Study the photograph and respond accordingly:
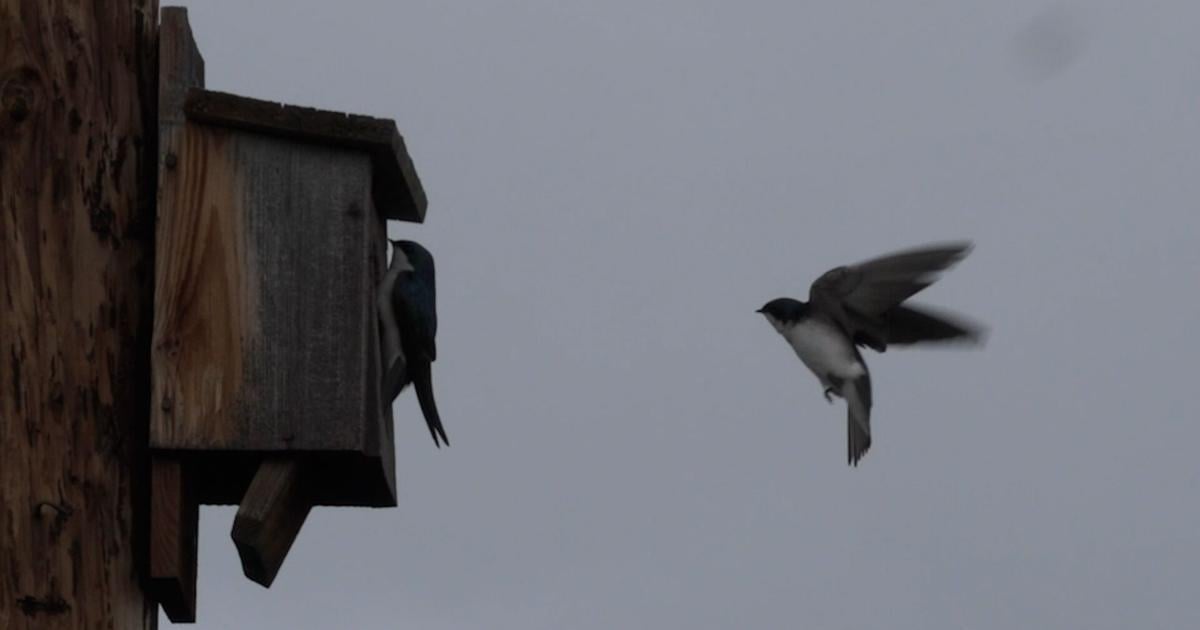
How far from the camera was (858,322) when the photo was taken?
16.1 feet

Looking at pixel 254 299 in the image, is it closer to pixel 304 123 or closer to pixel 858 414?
pixel 304 123

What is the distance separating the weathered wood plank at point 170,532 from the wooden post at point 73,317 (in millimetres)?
30

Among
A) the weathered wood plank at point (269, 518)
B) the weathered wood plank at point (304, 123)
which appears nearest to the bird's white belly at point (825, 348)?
the weathered wood plank at point (304, 123)

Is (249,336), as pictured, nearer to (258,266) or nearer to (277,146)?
(258,266)

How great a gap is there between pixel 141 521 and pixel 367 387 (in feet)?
1.46

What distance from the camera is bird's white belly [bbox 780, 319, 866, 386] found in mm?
4902

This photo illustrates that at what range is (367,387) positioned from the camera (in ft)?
11.4

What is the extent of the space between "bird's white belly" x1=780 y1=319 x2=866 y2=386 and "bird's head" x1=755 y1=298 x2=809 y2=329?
20 mm

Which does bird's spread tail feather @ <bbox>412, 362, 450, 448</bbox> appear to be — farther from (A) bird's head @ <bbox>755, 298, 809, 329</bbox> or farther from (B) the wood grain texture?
(A) bird's head @ <bbox>755, 298, 809, 329</bbox>

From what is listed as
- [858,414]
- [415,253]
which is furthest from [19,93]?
[858,414]

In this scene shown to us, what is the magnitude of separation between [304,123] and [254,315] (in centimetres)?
33

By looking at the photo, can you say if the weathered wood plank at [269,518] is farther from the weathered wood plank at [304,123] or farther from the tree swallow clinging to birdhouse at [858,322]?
the tree swallow clinging to birdhouse at [858,322]

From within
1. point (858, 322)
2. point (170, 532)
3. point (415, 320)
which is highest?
point (858, 322)

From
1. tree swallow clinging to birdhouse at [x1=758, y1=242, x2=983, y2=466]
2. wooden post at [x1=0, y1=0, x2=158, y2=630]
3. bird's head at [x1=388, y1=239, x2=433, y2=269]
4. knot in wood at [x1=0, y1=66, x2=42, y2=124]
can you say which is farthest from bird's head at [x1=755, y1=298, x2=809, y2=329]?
knot in wood at [x1=0, y1=66, x2=42, y2=124]
